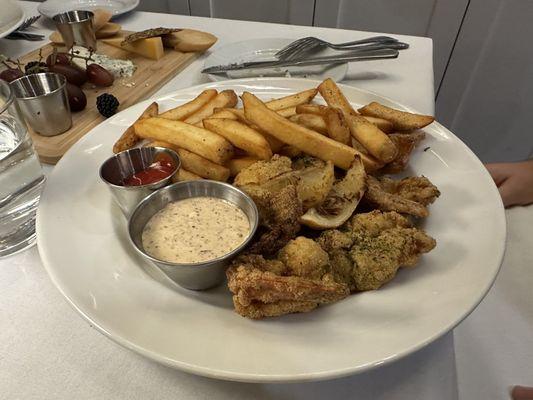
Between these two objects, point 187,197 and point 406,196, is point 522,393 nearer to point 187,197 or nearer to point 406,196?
point 406,196

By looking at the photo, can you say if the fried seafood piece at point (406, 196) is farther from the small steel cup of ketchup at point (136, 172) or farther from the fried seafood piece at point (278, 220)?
the small steel cup of ketchup at point (136, 172)

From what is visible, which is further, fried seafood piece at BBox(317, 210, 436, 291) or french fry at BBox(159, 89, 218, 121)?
french fry at BBox(159, 89, 218, 121)

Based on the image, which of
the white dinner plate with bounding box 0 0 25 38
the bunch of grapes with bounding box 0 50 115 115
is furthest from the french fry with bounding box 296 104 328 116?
the white dinner plate with bounding box 0 0 25 38

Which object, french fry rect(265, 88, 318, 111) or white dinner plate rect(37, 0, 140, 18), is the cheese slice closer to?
white dinner plate rect(37, 0, 140, 18)

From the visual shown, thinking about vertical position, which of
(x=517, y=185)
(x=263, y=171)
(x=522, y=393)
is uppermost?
(x=263, y=171)

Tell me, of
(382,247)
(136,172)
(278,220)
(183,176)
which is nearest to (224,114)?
(183,176)

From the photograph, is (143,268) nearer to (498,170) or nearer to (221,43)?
(498,170)
